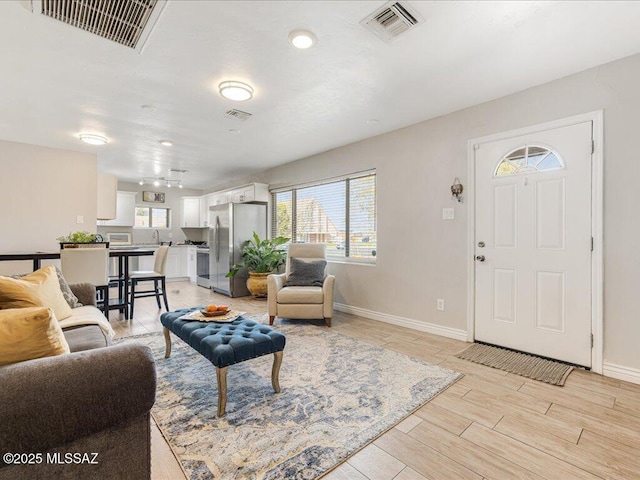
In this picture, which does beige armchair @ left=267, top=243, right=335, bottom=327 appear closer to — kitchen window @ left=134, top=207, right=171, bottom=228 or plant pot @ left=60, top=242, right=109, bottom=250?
plant pot @ left=60, top=242, right=109, bottom=250

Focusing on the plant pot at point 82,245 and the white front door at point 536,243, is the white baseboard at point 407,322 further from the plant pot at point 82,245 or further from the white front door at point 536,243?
the plant pot at point 82,245

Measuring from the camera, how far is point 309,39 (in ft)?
6.88

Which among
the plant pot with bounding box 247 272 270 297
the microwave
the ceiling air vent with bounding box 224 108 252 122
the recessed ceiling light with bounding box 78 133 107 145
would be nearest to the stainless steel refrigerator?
the plant pot with bounding box 247 272 270 297

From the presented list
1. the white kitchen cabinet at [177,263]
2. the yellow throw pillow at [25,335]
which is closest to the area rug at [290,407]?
the yellow throw pillow at [25,335]

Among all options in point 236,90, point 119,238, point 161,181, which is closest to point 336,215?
point 236,90

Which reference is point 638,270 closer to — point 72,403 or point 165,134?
point 72,403

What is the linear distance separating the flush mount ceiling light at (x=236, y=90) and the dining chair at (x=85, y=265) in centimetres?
226

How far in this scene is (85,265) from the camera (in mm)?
3406

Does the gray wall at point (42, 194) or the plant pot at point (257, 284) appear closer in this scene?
the gray wall at point (42, 194)

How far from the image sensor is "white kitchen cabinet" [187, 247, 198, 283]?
7395 mm

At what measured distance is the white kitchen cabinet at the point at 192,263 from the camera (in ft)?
24.3

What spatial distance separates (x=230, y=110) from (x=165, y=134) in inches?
51.6

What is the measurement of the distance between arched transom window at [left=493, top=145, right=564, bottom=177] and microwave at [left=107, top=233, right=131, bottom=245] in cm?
770

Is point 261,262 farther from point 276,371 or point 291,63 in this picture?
point 291,63
